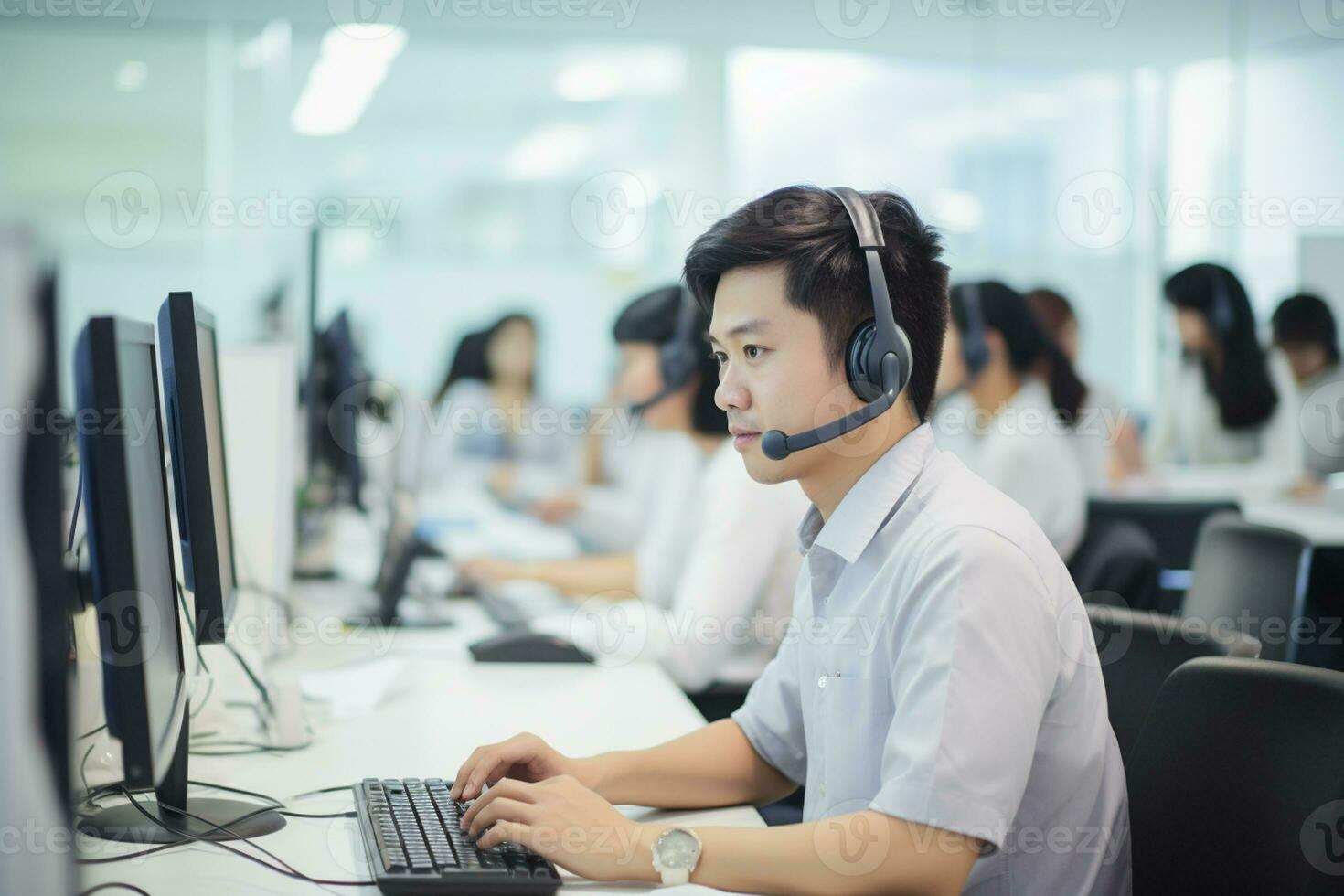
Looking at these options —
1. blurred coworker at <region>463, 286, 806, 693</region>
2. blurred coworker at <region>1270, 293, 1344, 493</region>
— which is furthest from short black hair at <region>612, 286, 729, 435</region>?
blurred coworker at <region>1270, 293, 1344, 493</region>

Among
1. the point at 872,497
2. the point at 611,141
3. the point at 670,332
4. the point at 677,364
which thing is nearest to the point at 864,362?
the point at 872,497

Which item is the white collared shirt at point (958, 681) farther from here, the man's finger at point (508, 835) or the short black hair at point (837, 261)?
the man's finger at point (508, 835)

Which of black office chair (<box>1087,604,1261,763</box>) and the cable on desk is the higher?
black office chair (<box>1087,604,1261,763</box>)

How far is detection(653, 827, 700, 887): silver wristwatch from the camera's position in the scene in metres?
0.98

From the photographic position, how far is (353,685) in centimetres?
171

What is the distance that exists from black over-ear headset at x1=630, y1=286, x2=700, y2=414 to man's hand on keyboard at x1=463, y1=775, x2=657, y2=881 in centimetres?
136

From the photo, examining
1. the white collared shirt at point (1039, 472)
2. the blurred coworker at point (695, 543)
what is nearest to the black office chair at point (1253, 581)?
the white collared shirt at point (1039, 472)

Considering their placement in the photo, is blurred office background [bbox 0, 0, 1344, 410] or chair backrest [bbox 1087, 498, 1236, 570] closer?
chair backrest [bbox 1087, 498, 1236, 570]

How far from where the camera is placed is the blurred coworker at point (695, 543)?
192 cm

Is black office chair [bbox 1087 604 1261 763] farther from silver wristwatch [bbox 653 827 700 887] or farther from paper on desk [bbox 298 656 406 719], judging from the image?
paper on desk [bbox 298 656 406 719]

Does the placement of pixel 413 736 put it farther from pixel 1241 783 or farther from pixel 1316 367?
pixel 1316 367

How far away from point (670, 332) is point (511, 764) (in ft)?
4.62

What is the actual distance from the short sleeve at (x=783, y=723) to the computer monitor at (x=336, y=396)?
140 cm

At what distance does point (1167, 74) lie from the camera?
231 inches
